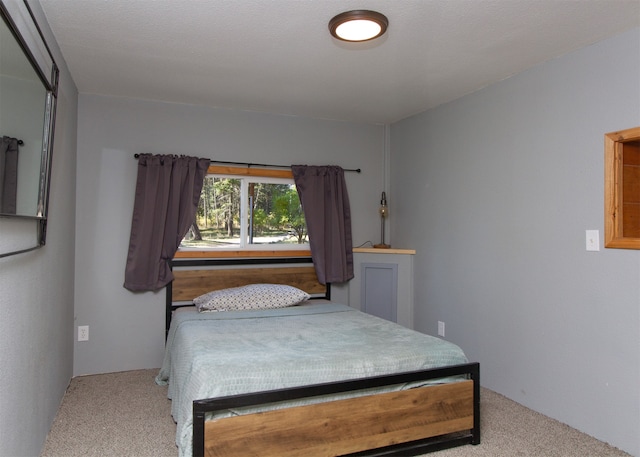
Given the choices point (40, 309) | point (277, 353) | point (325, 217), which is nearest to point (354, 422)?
point (277, 353)

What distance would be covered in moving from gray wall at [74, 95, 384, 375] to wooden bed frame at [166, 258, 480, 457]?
6.61 feet

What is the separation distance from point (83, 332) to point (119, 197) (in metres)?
1.06

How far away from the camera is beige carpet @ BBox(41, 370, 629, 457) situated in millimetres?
2279

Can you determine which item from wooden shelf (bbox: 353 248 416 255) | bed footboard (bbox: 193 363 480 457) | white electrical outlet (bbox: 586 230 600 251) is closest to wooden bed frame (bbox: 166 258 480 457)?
bed footboard (bbox: 193 363 480 457)

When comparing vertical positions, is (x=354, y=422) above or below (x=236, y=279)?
below

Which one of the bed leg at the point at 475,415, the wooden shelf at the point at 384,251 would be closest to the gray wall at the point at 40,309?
the bed leg at the point at 475,415

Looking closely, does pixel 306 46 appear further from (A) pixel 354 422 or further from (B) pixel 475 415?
(B) pixel 475 415

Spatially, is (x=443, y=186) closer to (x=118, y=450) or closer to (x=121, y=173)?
(x=121, y=173)

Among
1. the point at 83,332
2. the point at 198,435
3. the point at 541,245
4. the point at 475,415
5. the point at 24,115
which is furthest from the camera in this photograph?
the point at 83,332

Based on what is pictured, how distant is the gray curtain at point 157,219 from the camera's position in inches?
139

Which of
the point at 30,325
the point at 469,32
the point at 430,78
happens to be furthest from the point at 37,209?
the point at 430,78

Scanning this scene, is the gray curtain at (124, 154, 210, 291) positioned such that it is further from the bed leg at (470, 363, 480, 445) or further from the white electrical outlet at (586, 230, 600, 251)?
the white electrical outlet at (586, 230, 600, 251)

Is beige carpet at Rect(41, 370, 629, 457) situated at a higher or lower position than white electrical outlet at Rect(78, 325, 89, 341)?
lower

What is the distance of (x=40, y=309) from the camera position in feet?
7.18
